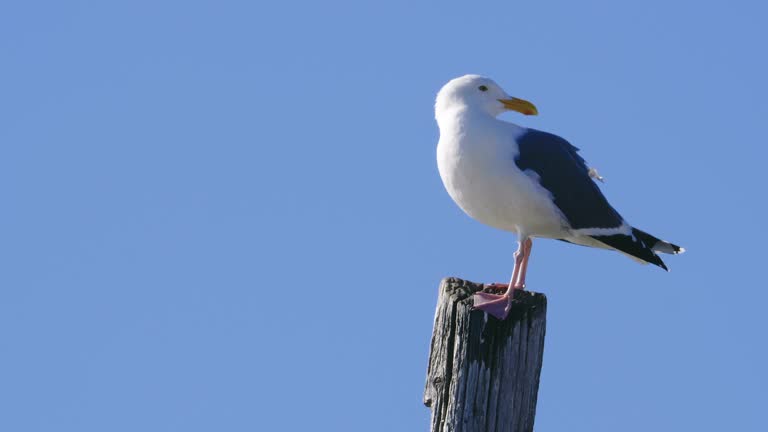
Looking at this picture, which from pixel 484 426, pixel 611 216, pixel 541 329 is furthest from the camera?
pixel 611 216

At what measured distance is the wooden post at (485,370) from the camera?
5.52 m

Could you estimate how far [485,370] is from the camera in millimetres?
5590

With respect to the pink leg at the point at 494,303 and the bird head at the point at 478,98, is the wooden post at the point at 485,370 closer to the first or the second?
the pink leg at the point at 494,303

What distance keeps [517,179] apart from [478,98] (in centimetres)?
102

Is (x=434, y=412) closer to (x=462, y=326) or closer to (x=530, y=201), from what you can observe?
(x=462, y=326)

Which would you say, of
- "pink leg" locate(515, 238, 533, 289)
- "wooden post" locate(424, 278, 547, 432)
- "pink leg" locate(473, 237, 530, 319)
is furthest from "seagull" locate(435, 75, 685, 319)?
"wooden post" locate(424, 278, 547, 432)

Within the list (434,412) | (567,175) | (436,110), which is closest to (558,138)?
(567,175)

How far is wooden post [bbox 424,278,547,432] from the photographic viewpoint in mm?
5520

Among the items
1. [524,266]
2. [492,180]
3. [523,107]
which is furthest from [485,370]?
[523,107]

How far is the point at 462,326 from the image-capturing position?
5.81 metres

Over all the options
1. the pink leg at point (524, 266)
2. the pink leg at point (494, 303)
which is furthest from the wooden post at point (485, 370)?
the pink leg at point (524, 266)

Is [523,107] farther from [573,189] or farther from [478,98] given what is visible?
[573,189]

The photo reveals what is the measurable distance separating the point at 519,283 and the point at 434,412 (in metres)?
2.54

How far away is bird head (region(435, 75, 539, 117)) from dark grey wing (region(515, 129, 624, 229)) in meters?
0.49
